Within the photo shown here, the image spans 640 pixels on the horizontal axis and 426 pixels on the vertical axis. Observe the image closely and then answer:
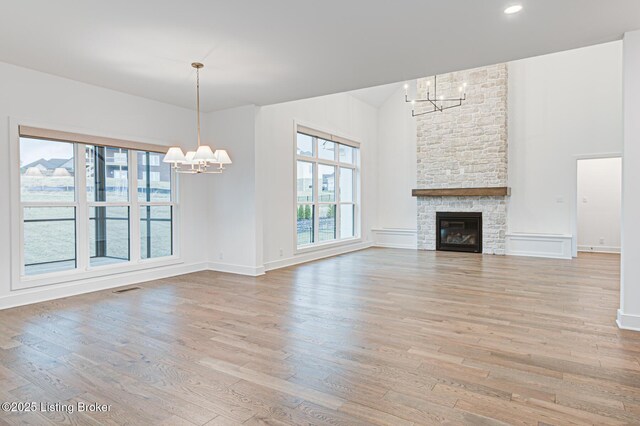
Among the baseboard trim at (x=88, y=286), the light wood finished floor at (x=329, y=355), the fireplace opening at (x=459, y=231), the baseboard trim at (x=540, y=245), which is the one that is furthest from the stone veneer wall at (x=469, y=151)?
the baseboard trim at (x=88, y=286)

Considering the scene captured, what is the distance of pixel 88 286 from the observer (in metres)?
5.06

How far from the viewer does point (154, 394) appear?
2.35 metres

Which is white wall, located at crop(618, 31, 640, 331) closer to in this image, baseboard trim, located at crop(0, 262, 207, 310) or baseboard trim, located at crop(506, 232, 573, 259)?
baseboard trim, located at crop(506, 232, 573, 259)

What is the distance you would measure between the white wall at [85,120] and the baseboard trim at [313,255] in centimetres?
127

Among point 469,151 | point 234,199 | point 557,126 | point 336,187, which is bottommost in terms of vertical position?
point 234,199

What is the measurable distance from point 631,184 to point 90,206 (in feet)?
20.1

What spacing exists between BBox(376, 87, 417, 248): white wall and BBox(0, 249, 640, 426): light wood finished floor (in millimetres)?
4634

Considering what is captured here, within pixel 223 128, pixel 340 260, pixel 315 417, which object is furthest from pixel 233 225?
pixel 315 417

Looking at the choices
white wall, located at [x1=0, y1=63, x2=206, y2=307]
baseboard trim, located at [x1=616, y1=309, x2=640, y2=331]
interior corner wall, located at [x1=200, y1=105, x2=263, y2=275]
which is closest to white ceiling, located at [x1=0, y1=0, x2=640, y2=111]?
white wall, located at [x1=0, y1=63, x2=206, y2=307]

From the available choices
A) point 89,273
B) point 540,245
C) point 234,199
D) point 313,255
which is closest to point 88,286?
point 89,273

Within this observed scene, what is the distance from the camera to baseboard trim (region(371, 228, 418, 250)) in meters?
9.58

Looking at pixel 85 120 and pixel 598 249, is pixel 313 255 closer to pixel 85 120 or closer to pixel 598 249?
pixel 85 120

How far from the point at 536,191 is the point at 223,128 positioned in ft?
22.3

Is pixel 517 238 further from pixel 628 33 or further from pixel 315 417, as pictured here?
pixel 315 417
